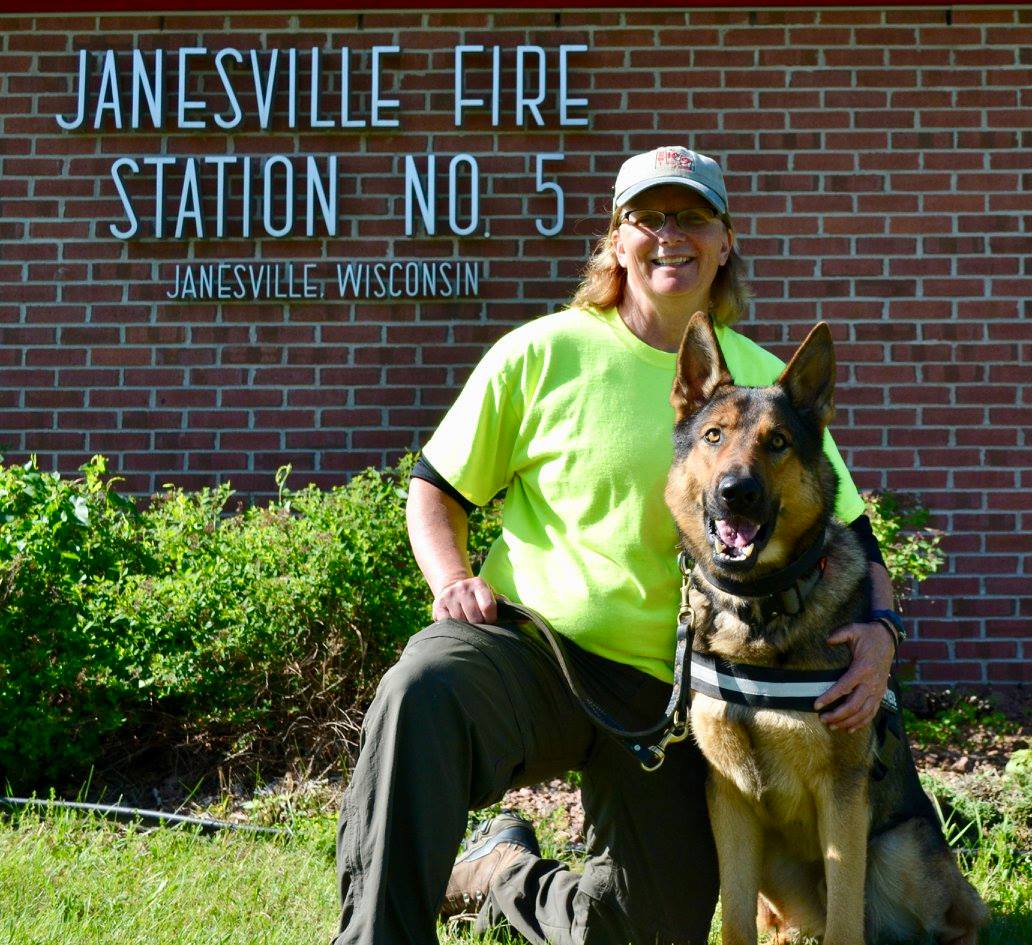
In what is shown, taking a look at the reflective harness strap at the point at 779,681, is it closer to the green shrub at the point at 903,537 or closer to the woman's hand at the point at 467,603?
the woman's hand at the point at 467,603

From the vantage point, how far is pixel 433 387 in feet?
19.7

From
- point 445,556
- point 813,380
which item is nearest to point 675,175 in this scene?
point 813,380

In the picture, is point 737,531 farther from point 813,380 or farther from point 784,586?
point 813,380

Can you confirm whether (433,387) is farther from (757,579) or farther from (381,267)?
(757,579)

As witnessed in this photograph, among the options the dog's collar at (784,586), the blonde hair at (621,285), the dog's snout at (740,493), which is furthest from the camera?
the blonde hair at (621,285)

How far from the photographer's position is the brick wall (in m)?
5.95

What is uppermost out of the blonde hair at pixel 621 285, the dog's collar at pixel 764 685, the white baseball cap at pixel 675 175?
the white baseball cap at pixel 675 175

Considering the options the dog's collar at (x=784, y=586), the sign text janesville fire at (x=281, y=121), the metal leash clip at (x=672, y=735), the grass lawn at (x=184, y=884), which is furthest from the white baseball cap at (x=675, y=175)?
the sign text janesville fire at (x=281, y=121)

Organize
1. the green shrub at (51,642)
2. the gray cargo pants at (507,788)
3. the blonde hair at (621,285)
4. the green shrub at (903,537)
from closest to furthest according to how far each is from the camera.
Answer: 1. the gray cargo pants at (507,788)
2. the blonde hair at (621,285)
3. the green shrub at (51,642)
4. the green shrub at (903,537)

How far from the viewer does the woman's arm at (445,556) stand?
307 cm

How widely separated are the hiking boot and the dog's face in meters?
1.15

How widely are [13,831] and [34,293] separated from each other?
315 cm

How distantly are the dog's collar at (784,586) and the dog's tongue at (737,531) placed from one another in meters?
0.14

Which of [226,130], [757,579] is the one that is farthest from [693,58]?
[757,579]
